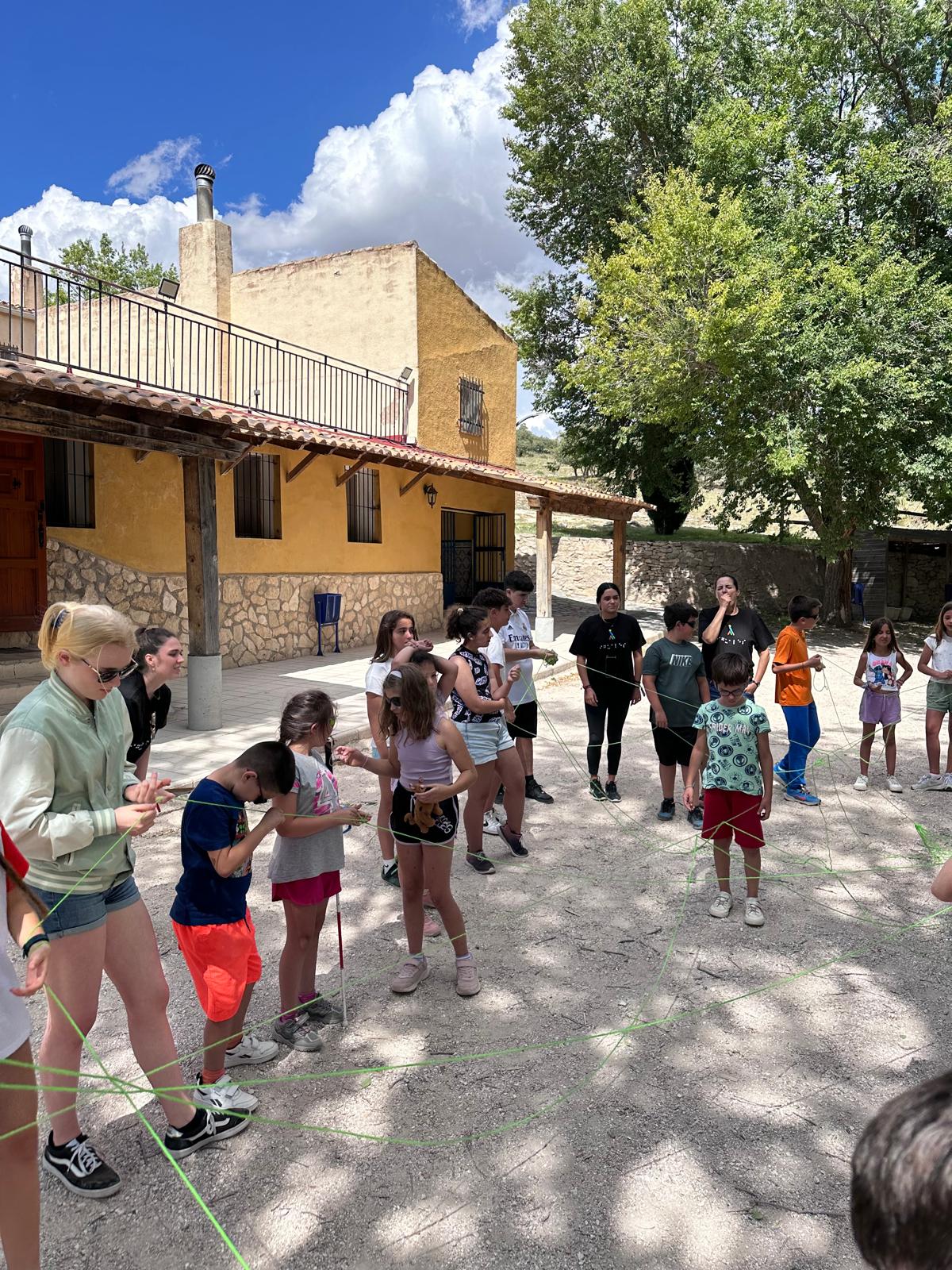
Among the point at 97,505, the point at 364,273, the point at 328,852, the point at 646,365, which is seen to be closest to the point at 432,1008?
the point at 328,852

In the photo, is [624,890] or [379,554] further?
[379,554]

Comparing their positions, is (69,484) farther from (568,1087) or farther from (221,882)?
(568,1087)

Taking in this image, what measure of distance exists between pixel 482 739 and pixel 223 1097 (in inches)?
83.8

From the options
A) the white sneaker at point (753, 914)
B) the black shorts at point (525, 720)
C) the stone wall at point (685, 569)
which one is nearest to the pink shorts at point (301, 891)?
the white sneaker at point (753, 914)

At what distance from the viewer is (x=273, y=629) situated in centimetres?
1198

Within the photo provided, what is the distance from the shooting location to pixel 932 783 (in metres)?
5.98

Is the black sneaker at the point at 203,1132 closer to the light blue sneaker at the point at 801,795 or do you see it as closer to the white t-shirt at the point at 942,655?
the light blue sneaker at the point at 801,795

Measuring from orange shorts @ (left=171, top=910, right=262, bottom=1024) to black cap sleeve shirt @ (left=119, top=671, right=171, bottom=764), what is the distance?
858 mm

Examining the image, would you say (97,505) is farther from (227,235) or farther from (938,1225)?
(938,1225)

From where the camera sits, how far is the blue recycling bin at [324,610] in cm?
1263

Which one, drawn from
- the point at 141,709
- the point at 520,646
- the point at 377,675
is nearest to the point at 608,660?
the point at 520,646

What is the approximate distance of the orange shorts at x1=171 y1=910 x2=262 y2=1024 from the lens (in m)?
2.32

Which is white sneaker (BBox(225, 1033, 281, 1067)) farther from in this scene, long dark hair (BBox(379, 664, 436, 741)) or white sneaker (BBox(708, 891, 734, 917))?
white sneaker (BBox(708, 891, 734, 917))

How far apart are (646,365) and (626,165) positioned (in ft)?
27.6
